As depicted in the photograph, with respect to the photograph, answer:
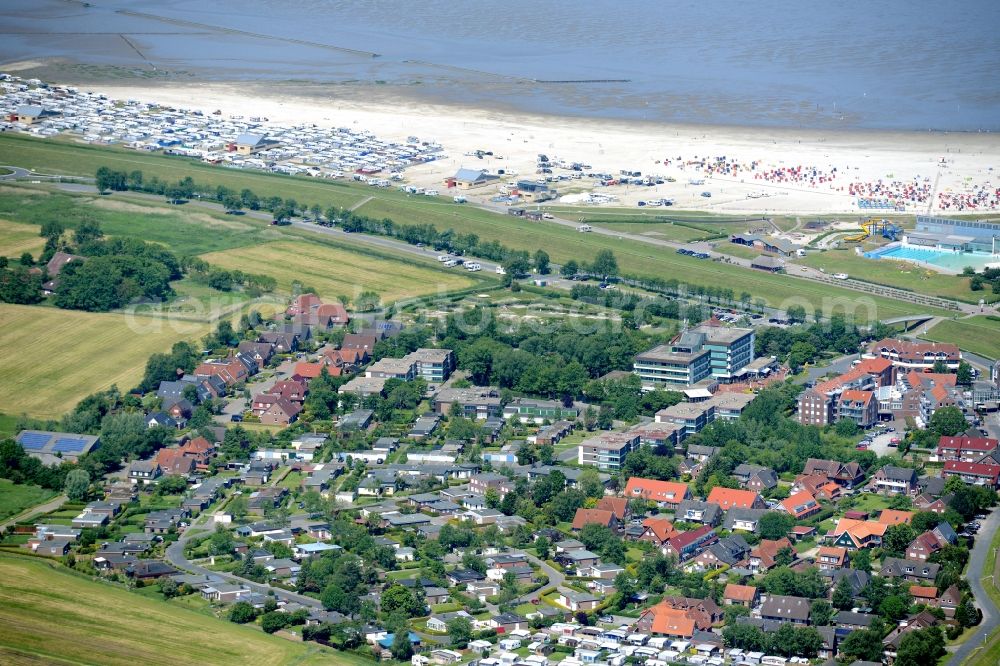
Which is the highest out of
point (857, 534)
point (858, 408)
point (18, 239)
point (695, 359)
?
point (18, 239)

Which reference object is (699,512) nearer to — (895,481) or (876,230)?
(895,481)

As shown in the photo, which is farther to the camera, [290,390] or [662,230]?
[662,230]

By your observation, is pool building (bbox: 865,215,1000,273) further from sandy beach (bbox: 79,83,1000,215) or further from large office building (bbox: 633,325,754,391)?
large office building (bbox: 633,325,754,391)

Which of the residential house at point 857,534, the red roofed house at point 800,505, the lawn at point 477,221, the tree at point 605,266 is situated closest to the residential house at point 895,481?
the red roofed house at point 800,505

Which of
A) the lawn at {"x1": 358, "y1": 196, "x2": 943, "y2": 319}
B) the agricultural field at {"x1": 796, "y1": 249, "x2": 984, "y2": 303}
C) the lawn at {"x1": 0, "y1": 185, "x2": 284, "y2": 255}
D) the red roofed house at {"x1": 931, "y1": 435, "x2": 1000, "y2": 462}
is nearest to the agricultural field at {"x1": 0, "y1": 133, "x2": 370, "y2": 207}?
the lawn at {"x1": 358, "y1": 196, "x2": 943, "y2": 319}

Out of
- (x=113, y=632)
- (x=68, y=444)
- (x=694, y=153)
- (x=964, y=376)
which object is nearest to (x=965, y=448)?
(x=964, y=376)

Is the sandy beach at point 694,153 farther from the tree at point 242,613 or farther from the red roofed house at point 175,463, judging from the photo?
the tree at point 242,613
